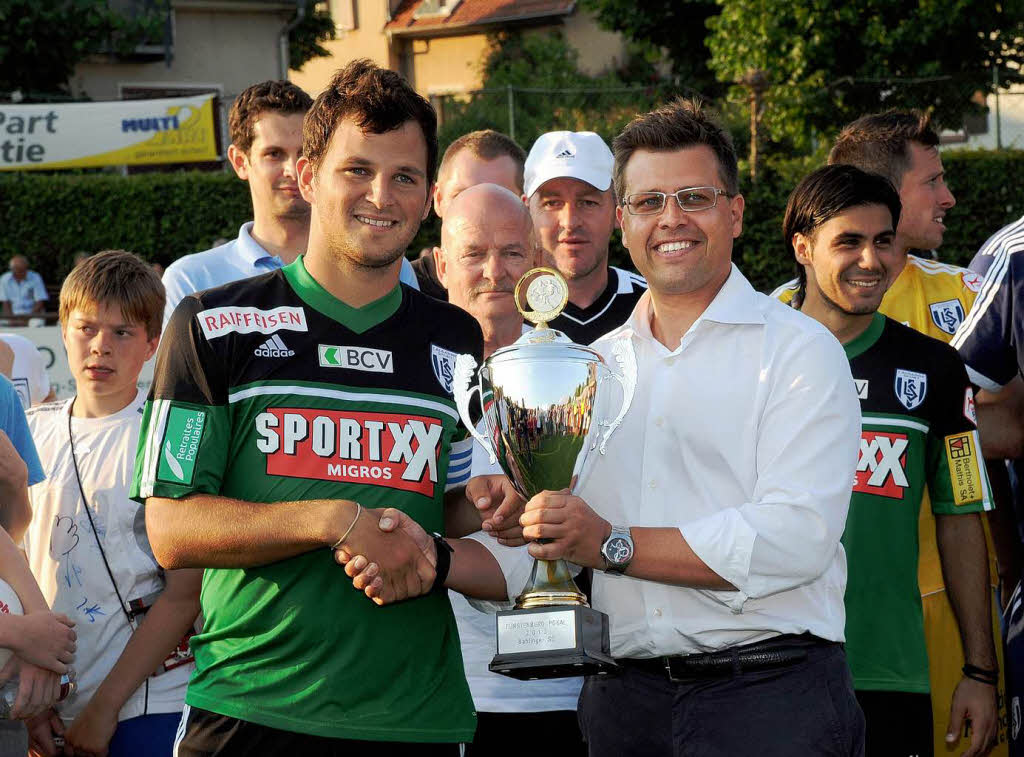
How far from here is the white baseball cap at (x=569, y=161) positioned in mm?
4742

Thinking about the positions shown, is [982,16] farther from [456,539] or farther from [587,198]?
[456,539]

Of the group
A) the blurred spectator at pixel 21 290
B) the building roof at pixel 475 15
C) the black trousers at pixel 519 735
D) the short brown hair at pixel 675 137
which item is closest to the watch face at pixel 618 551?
the short brown hair at pixel 675 137

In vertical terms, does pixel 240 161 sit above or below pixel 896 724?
above

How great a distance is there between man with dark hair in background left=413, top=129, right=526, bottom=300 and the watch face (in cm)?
227

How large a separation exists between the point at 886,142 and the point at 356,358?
9.65ft

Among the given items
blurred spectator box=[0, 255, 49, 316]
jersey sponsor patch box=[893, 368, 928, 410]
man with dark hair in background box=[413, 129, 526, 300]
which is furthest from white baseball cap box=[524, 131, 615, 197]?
blurred spectator box=[0, 255, 49, 316]

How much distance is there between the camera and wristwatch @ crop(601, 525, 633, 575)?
2816mm

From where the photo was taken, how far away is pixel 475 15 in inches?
1425

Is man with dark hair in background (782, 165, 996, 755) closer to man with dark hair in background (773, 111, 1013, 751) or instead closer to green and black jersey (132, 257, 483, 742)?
man with dark hair in background (773, 111, 1013, 751)

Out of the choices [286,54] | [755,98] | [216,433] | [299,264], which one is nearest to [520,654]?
[216,433]

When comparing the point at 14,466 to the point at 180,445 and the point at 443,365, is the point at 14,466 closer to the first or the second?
the point at 180,445

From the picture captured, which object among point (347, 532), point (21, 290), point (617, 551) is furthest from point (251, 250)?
point (21, 290)

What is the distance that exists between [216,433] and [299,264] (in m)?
0.50

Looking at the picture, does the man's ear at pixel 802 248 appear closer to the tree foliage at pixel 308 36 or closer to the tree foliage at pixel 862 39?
the tree foliage at pixel 862 39
